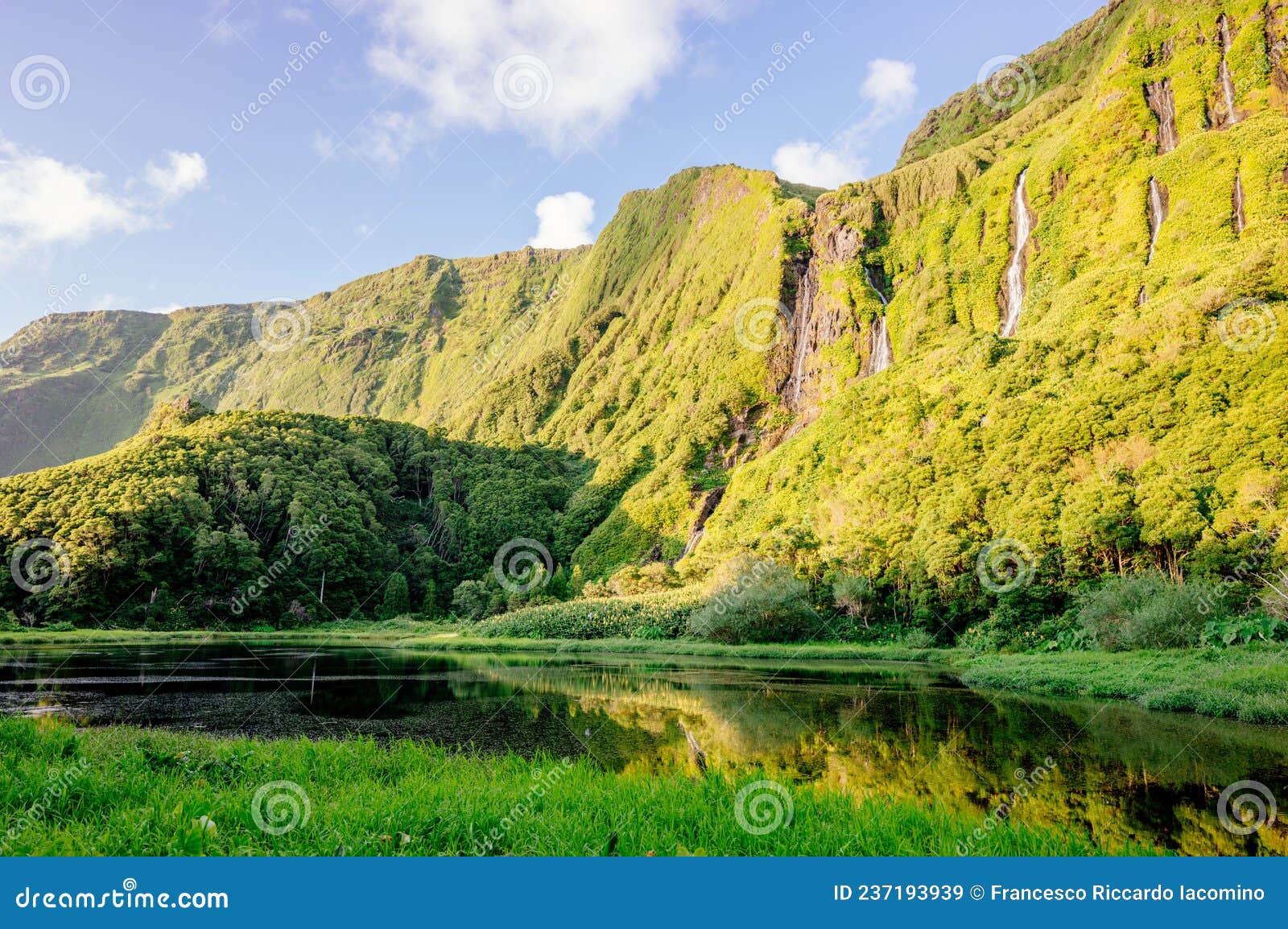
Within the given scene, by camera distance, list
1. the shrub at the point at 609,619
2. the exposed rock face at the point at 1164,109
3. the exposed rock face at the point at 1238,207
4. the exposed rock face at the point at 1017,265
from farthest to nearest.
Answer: the exposed rock face at the point at 1017,265, the exposed rock face at the point at 1164,109, the exposed rock face at the point at 1238,207, the shrub at the point at 609,619

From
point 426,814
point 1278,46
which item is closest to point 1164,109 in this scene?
point 1278,46

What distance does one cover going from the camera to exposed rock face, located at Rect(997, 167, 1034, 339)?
107750mm

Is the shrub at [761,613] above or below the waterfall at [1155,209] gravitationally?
below

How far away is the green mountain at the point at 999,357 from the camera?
53.2 meters

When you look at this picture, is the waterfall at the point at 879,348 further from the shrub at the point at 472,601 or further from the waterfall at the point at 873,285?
the shrub at the point at 472,601

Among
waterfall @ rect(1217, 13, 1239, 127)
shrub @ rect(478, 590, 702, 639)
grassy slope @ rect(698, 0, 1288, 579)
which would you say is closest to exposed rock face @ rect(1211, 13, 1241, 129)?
waterfall @ rect(1217, 13, 1239, 127)

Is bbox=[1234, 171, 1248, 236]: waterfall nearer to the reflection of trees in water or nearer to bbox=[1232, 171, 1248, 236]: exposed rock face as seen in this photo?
bbox=[1232, 171, 1248, 236]: exposed rock face

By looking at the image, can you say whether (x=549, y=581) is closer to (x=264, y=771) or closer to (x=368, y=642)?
(x=368, y=642)

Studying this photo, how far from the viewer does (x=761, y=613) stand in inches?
2404

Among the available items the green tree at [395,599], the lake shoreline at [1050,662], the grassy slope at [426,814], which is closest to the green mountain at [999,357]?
the lake shoreline at [1050,662]

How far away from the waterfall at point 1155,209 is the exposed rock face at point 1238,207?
7.51m

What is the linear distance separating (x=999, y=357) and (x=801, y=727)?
249 ft

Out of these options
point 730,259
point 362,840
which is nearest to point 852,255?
point 730,259

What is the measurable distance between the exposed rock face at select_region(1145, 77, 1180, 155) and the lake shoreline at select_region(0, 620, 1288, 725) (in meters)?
92.7
